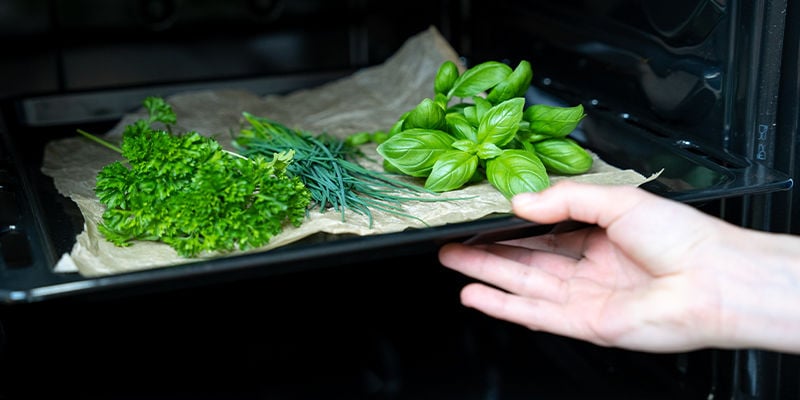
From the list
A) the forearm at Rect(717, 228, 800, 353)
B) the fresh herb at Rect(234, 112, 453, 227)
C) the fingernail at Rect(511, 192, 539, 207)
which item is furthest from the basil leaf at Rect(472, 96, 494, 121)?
the forearm at Rect(717, 228, 800, 353)

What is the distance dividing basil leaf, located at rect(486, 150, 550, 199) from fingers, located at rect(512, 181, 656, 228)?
0.09 m

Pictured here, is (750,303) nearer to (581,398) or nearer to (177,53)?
(581,398)

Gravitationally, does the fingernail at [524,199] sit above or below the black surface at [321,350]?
above

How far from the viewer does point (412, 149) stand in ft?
3.42

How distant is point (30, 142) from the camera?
1346 mm

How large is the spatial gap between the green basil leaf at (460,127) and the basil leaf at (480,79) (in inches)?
2.5

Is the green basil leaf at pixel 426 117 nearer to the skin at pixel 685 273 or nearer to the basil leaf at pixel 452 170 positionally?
the basil leaf at pixel 452 170

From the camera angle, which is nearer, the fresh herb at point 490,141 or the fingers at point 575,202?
the fingers at point 575,202

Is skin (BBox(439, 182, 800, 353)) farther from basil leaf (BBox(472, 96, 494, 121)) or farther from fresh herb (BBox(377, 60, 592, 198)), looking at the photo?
basil leaf (BBox(472, 96, 494, 121))

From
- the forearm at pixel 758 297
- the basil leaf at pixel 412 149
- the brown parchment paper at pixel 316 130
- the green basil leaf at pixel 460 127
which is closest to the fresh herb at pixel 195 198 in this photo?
the brown parchment paper at pixel 316 130

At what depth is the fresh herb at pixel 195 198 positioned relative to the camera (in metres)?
0.87

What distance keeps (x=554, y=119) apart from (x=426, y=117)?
173 millimetres

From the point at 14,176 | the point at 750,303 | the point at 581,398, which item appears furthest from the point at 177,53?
the point at 750,303

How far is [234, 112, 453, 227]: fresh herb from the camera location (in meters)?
1.02
